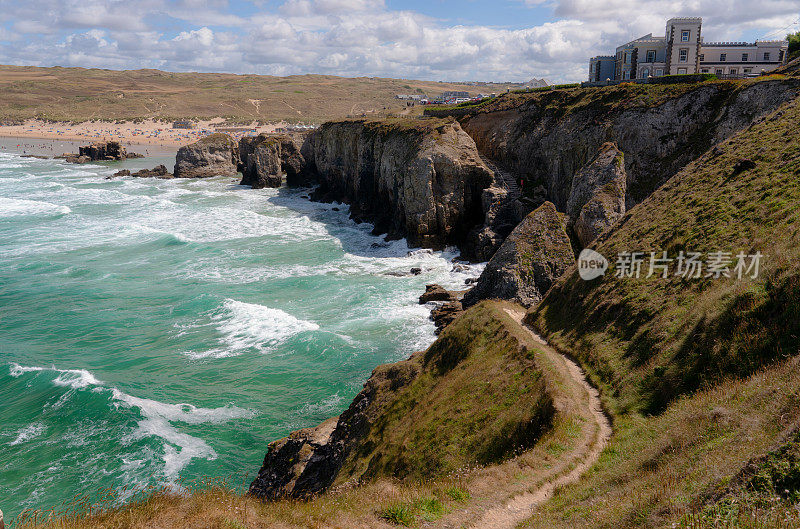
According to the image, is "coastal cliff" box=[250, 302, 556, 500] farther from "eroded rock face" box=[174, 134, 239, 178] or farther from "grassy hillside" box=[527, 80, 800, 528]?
"eroded rock face" box=[174, 134, 239, 178]

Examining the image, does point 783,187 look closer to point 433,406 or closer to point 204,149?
point 433,406

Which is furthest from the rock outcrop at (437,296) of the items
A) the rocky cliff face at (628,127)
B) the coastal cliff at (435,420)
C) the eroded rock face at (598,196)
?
the rocky cliff face at (628,127)

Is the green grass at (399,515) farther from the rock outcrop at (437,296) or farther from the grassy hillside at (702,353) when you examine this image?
the rock outcrop at (437,296)

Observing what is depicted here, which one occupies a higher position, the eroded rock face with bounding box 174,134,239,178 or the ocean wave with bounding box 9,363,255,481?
the eroded rock face with bounding box 174,134,239,178

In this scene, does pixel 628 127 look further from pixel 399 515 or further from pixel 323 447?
pixel 399 515

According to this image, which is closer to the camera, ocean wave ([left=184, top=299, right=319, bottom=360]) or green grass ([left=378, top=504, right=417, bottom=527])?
green grass ([left=378, top=504, right=417, bottom=527])

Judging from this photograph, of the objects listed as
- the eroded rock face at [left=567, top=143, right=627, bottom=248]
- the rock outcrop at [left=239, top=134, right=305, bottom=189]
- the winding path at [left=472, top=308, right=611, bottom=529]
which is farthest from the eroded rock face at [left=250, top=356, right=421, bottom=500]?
the rock outcrop at [left=239, top=134, right=305, bottom=189]

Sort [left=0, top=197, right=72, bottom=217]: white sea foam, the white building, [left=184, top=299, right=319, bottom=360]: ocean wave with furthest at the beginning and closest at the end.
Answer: [left=0, top=197, right=72, bottom=217]: white sea foam → the white building → [left=184, top=299, right=319, bottom=360]: ocean wave
